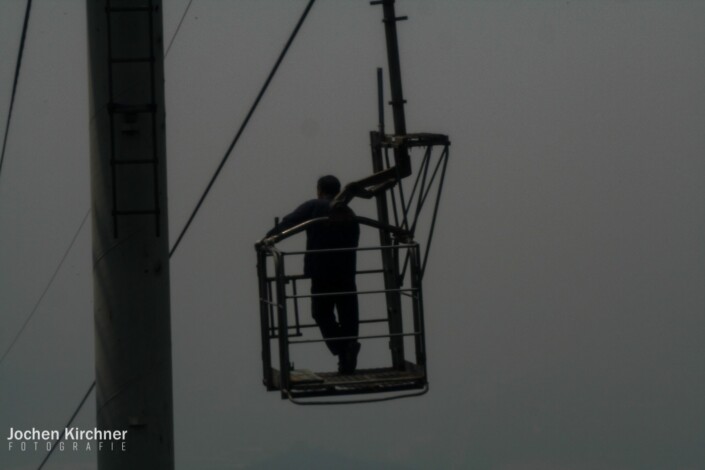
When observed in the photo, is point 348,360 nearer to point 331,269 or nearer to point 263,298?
point 331,269

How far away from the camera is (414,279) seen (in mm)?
11109

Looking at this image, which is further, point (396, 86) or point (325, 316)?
point (325, 316)

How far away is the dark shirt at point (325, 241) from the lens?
37.8 ft

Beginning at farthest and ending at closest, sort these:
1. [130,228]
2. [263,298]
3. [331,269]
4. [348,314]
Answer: [348,314]
[331,269]
[263,298]
[130,228]

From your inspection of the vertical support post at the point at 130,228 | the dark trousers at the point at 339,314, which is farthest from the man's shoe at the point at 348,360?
the vertical support post at the point at 130,228

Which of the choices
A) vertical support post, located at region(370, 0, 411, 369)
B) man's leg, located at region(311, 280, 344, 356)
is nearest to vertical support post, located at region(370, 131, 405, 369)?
vertical support post, located at region(370, 0, 411, 369)

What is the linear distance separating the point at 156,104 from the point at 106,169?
2.11 feet

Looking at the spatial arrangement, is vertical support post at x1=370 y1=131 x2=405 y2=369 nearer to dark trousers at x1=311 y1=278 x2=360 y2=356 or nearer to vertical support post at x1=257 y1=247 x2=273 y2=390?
dark trousers at x1=311 y1=278 x2=360 y2=356

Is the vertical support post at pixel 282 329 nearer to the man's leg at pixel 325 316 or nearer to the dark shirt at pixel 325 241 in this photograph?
the dark shirt at pixel 325 241

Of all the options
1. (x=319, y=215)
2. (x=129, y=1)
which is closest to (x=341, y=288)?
(x=319, y=215)

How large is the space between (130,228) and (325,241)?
1703 millimetres

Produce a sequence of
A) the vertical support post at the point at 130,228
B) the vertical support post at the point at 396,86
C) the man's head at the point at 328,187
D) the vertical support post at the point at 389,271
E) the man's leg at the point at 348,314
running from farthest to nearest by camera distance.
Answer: the man's leg at the point at 348,314 < the man's head at the point at 328,187 < the vertical support post at the point at 389,271 < the vertical support post at the point at 396,86 < the vertical support post at the point at 130,228

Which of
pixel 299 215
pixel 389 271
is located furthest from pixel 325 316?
pixel 299 215

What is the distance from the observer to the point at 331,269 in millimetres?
11727
